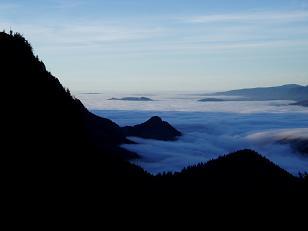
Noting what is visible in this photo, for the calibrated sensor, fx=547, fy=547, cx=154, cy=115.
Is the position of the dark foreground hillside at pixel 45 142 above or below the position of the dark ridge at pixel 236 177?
above

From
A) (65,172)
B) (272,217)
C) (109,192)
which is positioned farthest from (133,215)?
(272,217)

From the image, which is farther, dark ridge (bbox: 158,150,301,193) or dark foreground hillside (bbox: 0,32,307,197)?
dark ridge (bbox: 158,150,301,193)

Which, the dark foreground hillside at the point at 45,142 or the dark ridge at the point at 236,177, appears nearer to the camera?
the dark foreground hillside at the point at 45,142

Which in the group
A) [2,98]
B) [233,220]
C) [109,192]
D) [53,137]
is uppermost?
[2,98]

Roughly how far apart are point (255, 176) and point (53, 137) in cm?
4373

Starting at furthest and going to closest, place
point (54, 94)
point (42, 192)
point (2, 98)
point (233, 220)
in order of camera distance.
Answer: point (233, 220) → point (54, 94) → point (2, 98) → point (42, 192)

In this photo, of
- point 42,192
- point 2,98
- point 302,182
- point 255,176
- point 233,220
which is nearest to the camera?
point 42,192

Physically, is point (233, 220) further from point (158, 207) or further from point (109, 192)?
point (109, 192)

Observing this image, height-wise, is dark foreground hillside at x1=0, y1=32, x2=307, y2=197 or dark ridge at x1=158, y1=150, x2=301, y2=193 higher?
dark foreground hillside at x1=0, y1=32, x2=307, y2=197

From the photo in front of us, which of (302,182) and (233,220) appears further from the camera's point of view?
(302,182)

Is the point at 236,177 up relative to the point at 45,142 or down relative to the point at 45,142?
down

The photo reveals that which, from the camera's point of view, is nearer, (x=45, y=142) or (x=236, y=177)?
(x=45, y=142)

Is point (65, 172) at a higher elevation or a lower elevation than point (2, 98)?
lower

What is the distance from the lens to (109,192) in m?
44.0
